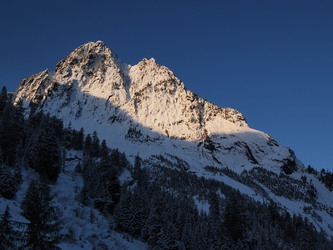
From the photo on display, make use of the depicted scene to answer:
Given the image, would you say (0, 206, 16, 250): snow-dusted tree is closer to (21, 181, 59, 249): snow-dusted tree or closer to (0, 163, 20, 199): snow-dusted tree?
(21, 181, 59, 249): snow-dusted tree

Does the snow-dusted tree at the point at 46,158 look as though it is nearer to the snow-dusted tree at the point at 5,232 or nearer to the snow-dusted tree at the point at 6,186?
the snow-dusted tree at the point at 6,186

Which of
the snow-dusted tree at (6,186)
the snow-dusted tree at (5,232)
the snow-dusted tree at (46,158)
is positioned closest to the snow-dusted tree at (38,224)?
the snow-dusted tree at (5,232)

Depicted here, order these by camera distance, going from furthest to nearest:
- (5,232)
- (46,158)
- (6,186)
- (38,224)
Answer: (46,158)
(6,186)
(38,224)
(5,232)

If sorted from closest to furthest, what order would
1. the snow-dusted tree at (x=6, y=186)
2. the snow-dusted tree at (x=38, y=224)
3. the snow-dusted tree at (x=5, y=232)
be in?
the snow-dusted tree at (x=5, y=232)
the snow-dusted tree at (x=38, y=224)
the snow-dusted tree at (x=6, y=186)

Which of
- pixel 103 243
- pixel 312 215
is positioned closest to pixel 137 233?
pixel 103 243

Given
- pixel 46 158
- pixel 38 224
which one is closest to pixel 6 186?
pixel 46 158

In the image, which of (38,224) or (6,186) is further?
(6,186)

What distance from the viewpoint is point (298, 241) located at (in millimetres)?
111938

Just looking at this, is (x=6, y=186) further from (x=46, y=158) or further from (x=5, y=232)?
(x=5, y=232)

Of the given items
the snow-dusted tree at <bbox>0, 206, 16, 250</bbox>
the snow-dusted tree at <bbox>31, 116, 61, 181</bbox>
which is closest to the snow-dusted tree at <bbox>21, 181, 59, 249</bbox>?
the snow-dusted tree at <bbox>0, 206, 16, 250</bbox>

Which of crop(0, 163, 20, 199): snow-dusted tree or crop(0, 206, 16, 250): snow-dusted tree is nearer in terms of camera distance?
crop(0, 206, 16, 250): snow-dusted tree

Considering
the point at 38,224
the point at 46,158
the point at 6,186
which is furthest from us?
the point at 46,158

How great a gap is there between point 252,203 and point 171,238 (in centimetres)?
10449

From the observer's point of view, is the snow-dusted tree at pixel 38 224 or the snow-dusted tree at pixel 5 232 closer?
the snow-dusted tree at pixel 5 232
